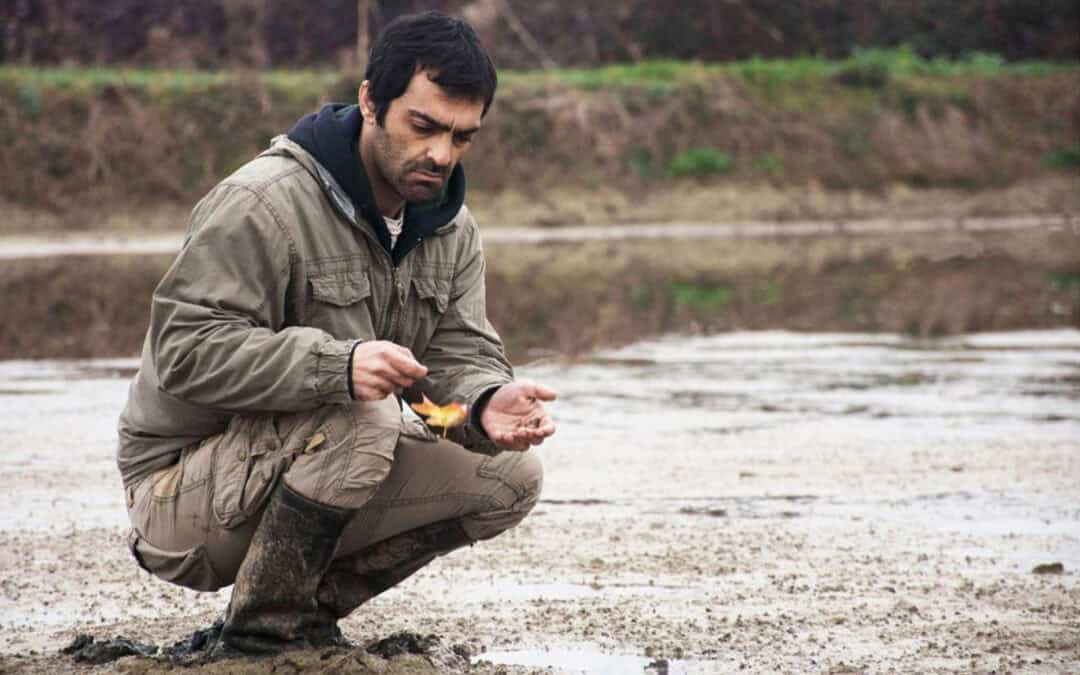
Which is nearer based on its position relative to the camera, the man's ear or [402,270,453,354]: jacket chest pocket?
the man's ear

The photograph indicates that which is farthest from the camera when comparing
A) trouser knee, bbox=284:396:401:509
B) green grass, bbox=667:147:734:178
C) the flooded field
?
green grass, bbox=667:147:734:178

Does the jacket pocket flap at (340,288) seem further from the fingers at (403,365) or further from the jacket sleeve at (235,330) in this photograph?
the fingers at (403,365)

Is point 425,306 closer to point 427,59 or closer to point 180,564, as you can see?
point 427,59

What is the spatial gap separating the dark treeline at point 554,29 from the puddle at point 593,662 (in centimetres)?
2642

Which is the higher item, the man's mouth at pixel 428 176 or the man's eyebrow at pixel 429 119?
the man's eyebrow at pixel 429 119

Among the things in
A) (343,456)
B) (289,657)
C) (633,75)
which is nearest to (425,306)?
(343,456)

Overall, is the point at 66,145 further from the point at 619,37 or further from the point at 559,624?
the point at 559,624

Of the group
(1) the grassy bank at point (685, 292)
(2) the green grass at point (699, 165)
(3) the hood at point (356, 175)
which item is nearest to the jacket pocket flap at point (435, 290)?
(3) the hood at point (356, 175)

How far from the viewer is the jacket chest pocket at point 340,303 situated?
3834 mm

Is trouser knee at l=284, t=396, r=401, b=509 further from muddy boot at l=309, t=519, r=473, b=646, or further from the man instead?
muddy boot at l=309, t=519, r=473, b=646

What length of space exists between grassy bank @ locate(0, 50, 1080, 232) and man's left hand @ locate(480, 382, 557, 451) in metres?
17.3

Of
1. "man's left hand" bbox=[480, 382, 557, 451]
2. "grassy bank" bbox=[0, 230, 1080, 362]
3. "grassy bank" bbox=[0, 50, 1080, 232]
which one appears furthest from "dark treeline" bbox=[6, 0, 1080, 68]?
"man's left hand" bbox=[480, 382, 557, 451]

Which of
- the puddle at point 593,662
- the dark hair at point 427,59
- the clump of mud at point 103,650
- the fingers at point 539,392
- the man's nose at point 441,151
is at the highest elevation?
the dark hair at point 427,59

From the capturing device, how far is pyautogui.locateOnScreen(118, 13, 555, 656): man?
3637 mm
